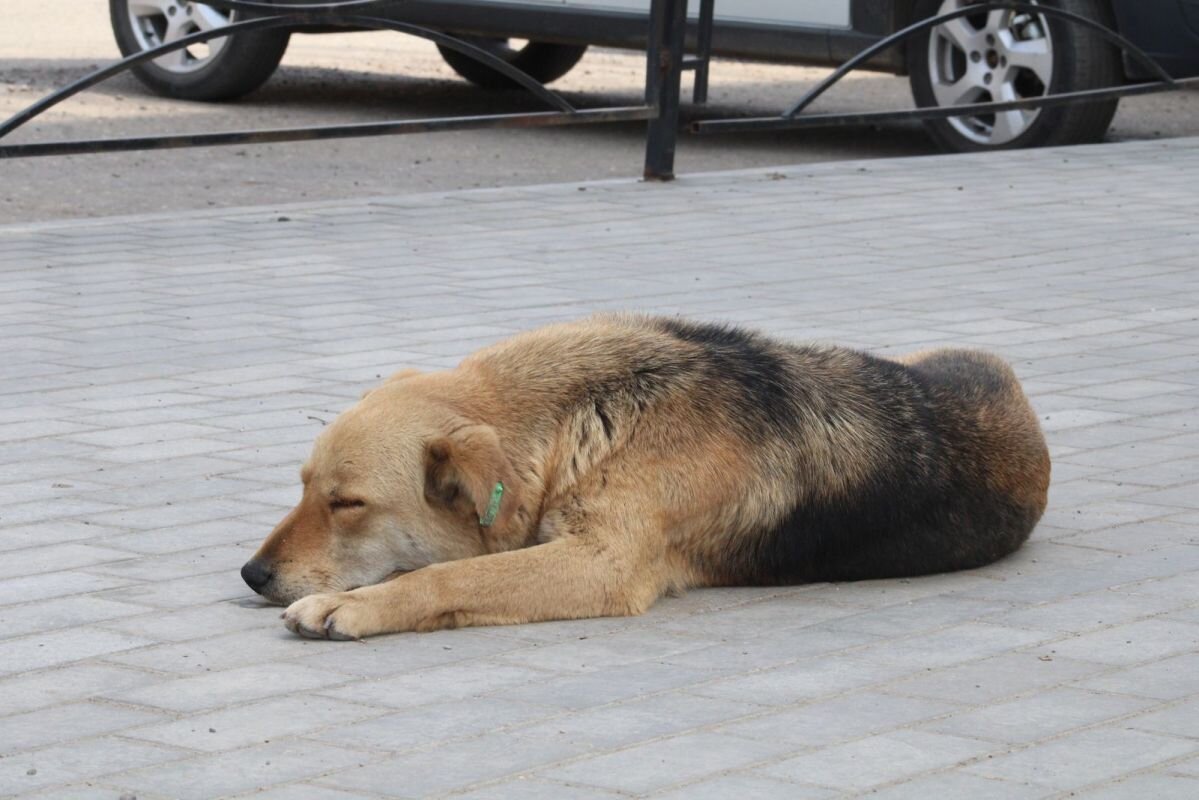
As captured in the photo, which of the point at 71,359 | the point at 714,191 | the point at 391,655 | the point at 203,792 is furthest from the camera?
the point at 714,191

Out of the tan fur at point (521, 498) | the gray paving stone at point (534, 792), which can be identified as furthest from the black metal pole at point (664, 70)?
the gray paving stone at point (534, 792)

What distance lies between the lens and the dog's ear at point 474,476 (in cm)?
453

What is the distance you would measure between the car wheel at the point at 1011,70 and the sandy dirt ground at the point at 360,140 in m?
0.77

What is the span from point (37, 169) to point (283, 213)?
2607mm

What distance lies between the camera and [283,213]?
33.6 feet

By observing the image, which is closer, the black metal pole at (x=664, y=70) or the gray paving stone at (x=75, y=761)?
the gray paving stone at (x=75, y=761)

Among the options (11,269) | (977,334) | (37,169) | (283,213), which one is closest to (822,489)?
(977,334)

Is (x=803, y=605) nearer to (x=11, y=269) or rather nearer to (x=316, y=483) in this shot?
(x=316, y=483)

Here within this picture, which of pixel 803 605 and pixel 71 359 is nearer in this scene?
pixel 803 605

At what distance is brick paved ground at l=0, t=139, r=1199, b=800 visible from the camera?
147 inches

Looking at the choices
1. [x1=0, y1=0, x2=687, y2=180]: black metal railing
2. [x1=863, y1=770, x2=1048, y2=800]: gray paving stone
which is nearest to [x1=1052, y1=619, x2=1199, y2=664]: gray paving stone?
[x1=863, y1=770, x2=1048, y2=800]: gray paving stone

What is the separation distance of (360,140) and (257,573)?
30.9 feet

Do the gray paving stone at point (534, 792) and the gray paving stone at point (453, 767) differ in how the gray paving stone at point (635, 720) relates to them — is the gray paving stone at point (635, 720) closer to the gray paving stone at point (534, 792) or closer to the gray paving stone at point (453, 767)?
the gray paving stone at point (453, 767)

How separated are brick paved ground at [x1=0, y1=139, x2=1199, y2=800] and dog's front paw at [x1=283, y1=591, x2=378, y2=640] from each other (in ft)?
0.13
